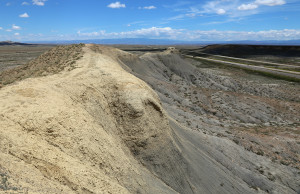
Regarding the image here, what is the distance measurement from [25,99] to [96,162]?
4860mm

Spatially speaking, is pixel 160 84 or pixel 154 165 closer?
pixel 154 165

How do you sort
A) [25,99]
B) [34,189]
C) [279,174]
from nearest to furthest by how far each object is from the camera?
1. [34,189]
2. [25,99]
3. [279,174]

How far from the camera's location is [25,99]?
10.8m

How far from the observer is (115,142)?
1255cm

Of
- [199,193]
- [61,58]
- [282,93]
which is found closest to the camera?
[199,193]

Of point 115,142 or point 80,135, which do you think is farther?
point 115,142

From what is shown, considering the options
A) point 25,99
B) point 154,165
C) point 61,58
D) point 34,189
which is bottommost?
point 154,165

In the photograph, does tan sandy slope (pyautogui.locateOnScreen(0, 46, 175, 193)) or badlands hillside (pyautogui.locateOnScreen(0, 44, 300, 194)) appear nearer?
tan sandy slope (pyautogui.locateOnScreen(0, 46, 175, 193))

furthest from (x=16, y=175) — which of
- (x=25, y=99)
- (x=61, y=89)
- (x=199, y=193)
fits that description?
(x=199, y=193)

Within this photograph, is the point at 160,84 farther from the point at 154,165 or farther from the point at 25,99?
the point at 25,99

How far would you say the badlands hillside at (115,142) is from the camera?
26.5 ft

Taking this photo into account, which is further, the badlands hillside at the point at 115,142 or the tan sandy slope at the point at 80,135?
the badlands hillside at the point at 115,142

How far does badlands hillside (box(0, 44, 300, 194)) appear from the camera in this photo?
807cm

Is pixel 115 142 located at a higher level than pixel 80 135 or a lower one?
lower
